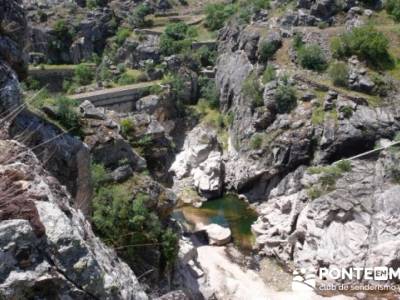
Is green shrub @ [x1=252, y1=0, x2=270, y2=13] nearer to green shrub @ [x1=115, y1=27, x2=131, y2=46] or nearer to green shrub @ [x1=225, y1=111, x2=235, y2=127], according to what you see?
green shrub @ [x1=225, y1=111, x2=235, y2=127]

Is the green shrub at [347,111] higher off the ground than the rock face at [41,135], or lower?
lower

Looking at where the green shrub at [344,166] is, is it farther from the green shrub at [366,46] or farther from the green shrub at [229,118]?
the green shrub at [229,118]

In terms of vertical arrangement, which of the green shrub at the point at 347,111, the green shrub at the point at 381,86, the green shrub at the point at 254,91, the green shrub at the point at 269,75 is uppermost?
the green shrub at the point at 381,86

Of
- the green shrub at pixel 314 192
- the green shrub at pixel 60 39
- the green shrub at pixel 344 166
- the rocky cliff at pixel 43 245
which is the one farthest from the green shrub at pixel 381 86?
the green shrub at pixel 60 39

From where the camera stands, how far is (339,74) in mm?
39906

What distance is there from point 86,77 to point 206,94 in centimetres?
1324

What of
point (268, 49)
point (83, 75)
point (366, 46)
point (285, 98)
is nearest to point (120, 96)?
point (83, 75)

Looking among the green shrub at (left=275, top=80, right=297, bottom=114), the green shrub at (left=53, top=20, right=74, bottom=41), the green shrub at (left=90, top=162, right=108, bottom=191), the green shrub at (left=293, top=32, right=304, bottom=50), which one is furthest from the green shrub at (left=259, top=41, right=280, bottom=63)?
the green shrub at (left=90, top=162, right=108, bottom=191)

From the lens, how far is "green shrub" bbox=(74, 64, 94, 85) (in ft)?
170

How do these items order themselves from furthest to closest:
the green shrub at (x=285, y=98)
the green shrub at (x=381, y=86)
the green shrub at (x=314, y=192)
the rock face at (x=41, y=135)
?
the green shrub at (x=285, y=98), the green shrub at (x=381, y=86), the green shrub at (x=314, y=192), the rock face at (x=41, y=135)

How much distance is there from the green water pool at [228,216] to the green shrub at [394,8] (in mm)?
25072

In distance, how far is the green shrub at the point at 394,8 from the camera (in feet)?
153

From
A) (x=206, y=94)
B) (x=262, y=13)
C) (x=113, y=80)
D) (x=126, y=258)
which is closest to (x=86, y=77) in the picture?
(x=113, y=80)

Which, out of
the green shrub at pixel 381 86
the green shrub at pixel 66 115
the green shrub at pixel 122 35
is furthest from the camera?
the green shrub at pixel 122 35
